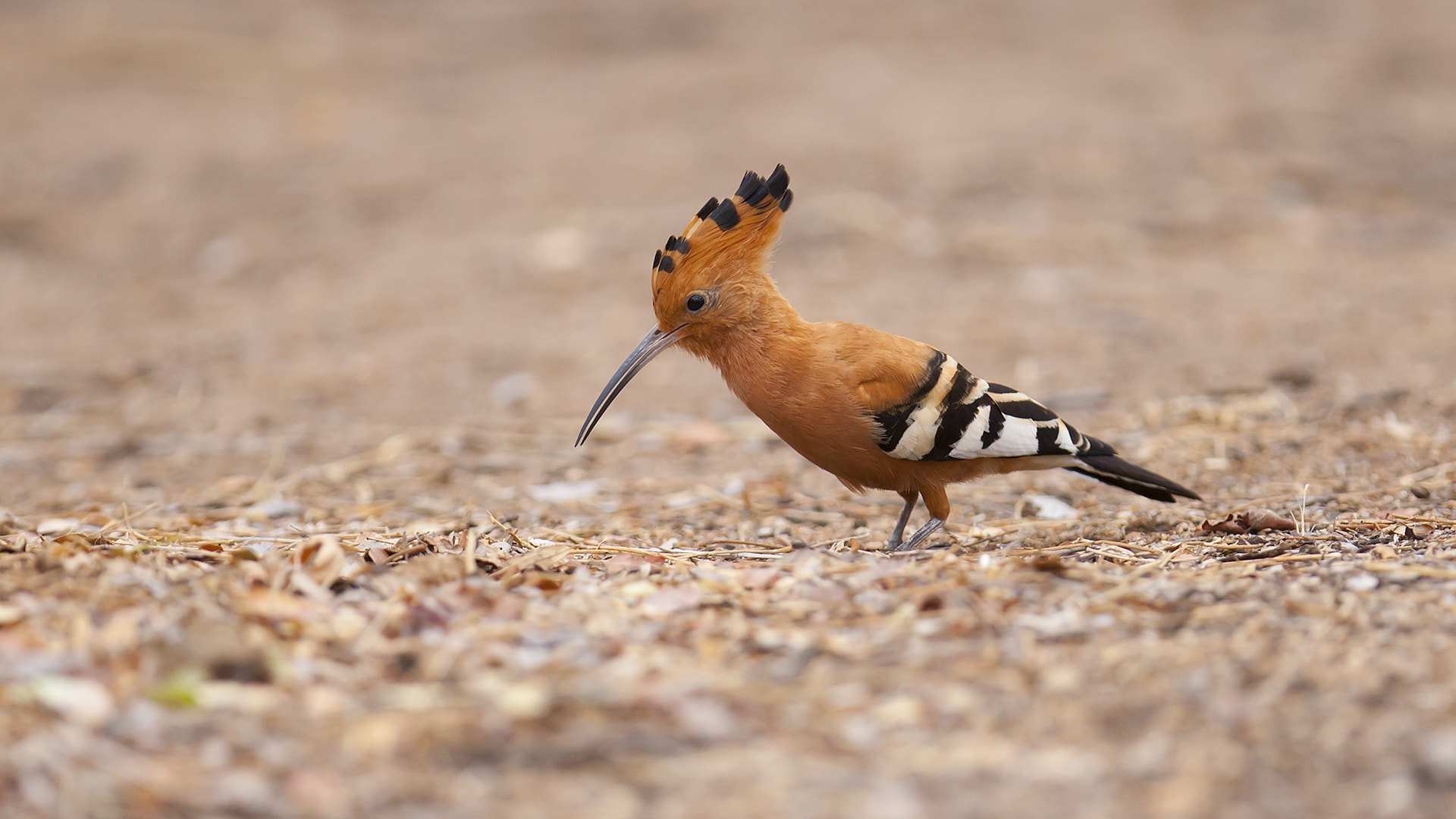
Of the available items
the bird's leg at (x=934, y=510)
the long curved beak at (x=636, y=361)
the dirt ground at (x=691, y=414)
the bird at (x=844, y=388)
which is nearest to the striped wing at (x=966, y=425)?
the bird at (x=844, y=388)

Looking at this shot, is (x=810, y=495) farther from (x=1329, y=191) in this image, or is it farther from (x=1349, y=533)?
(x=1329, y=191)

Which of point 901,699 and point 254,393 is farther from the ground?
point 254,393

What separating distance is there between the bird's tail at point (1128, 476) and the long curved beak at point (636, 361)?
4.27 feet

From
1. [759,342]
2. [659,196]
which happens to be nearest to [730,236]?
[759,342]

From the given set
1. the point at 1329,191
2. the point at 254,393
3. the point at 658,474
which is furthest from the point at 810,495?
the point at 1329,191

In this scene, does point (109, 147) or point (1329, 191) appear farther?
point (109, 147)

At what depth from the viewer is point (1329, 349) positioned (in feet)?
20.7

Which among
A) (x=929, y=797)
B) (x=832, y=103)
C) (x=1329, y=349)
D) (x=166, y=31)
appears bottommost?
(x=929, y=797)

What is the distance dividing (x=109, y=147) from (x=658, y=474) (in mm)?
8021

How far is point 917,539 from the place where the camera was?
3725mm

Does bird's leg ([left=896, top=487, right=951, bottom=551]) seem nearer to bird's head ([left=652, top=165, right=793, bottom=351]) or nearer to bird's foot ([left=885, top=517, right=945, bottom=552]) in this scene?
bird's foot ([left=885, top=517, right=945, bottom=552])

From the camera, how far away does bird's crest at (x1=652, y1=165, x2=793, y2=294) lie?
3.87 metres

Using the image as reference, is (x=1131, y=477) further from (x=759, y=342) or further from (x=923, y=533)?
(x=759, y=342)

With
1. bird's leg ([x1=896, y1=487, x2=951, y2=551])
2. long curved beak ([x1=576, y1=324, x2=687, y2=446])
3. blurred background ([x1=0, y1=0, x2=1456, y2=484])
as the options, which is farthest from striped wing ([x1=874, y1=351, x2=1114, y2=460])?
blurred background ([x1=0, y1=0, x2=1456, y2=484])
